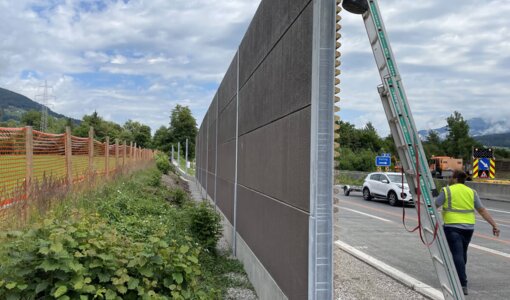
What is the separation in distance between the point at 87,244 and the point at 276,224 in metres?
2.28

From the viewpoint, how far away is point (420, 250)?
32.1ft

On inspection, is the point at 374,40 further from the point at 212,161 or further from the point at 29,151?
the point at 212,161

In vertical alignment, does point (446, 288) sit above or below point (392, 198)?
above

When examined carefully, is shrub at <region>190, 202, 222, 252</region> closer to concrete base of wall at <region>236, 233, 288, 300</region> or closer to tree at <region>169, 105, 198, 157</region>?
concrete base of wall at <region>236, 233, 288, 300</region>

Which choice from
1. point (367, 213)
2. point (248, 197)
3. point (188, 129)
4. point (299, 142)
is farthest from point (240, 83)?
point (188, 129)

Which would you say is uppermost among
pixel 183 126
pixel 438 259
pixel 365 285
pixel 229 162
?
pixel 183 126

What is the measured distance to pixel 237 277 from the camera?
7516mm

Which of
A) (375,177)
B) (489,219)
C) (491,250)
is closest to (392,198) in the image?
(375,177)

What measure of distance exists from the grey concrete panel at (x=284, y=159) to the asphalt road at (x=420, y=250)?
1.58ft

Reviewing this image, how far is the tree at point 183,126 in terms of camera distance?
8244 centimetres

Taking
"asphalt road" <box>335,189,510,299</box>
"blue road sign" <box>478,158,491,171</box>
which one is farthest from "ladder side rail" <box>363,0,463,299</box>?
"blue road sign" <box>478,158,491,171</box>

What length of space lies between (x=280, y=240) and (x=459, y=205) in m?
3.07

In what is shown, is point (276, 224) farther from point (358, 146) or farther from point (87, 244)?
point (358, 146)

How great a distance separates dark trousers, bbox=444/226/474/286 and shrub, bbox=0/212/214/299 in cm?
404
